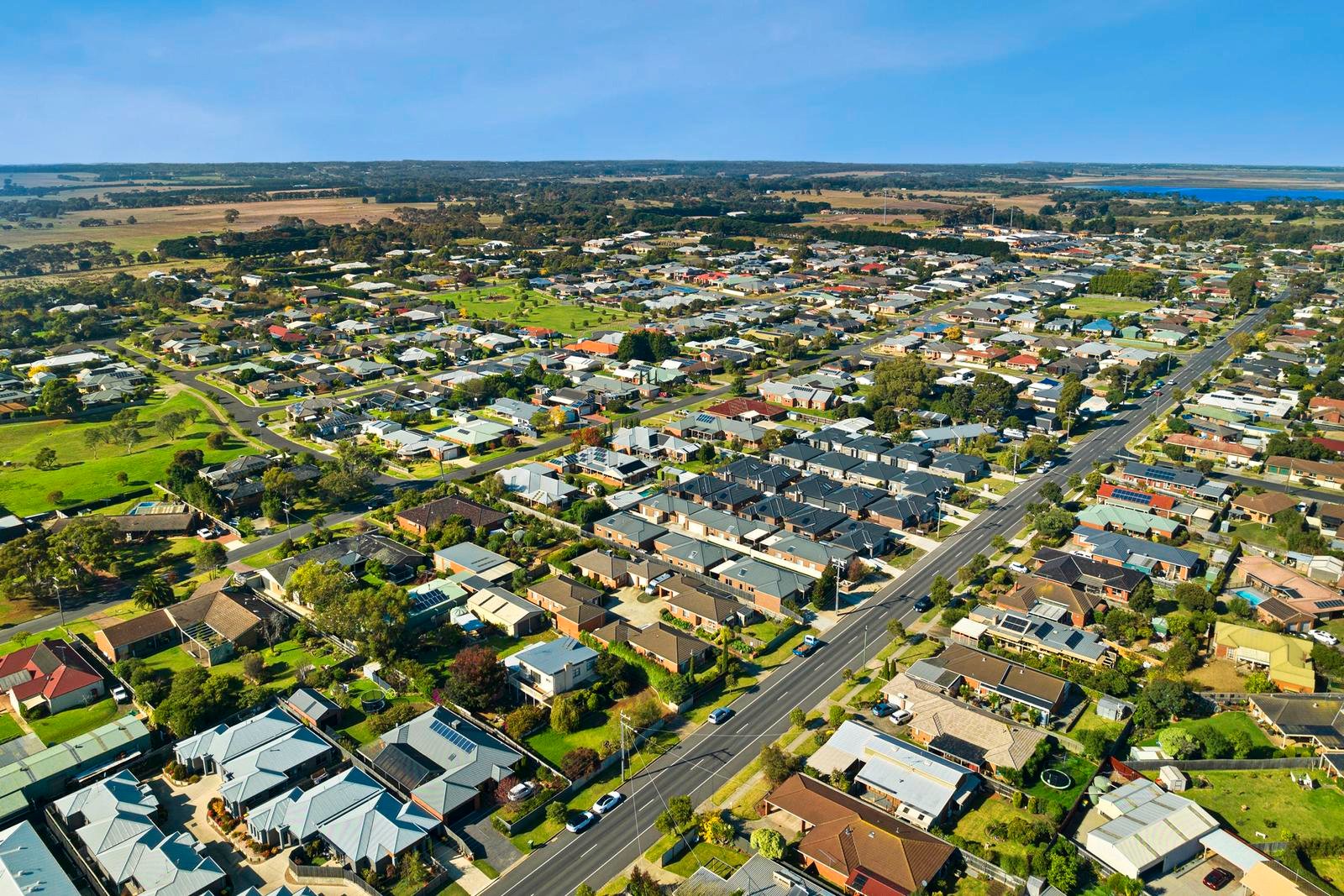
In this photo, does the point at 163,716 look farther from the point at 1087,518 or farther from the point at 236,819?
the point at 1087,518

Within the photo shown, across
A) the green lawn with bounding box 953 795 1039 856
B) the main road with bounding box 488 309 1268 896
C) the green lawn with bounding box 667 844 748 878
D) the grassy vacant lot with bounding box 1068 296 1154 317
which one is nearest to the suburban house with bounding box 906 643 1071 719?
the main road with bounding box 488 309 1268 896

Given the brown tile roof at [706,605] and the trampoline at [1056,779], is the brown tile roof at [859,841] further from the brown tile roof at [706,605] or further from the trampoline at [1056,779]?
the brown tile roof at [706,605]

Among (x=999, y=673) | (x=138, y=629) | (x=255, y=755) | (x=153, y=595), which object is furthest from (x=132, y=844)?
(x=999, y=673)

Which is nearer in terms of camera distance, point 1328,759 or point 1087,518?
point 1328,759

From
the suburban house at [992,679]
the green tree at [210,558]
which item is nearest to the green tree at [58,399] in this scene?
the green tree at [210,558]

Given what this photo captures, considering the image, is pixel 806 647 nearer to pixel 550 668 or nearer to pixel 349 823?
pixel 550 668

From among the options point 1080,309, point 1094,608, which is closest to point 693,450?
point 1094,608
